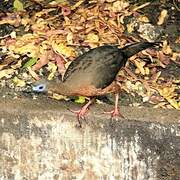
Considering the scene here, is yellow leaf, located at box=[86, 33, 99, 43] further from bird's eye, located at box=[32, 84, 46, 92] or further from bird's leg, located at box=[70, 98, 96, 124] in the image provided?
bird's eye, located at box=[32, 84, 46, 92]

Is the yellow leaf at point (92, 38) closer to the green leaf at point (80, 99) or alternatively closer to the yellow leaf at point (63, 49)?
the yellow leaf at point (63, 49)

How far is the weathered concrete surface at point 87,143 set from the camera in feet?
14.7

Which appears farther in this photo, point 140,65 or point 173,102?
point 140,65

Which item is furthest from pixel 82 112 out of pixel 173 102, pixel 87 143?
pixel 173 102

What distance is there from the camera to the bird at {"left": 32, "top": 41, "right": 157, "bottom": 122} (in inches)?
182

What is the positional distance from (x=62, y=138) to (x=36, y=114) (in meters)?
0.24

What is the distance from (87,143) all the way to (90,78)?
1.48 feet

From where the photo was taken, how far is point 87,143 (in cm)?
458

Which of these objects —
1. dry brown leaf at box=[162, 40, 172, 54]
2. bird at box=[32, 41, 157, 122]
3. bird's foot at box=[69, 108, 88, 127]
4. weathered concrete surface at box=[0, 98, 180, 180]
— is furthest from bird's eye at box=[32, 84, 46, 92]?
dry brown leaf at box=[162, 40, 172, 54]

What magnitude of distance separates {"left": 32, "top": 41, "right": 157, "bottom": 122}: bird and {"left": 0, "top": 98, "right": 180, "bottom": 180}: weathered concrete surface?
0.12 meters

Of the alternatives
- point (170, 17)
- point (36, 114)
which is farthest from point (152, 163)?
point (170, 17)

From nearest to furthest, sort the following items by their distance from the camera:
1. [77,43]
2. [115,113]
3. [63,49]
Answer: [115,113], [63,49], [77,43]

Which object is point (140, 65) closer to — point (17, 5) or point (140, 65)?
point (140, 65)

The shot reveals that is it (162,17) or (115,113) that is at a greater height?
(162,17)
